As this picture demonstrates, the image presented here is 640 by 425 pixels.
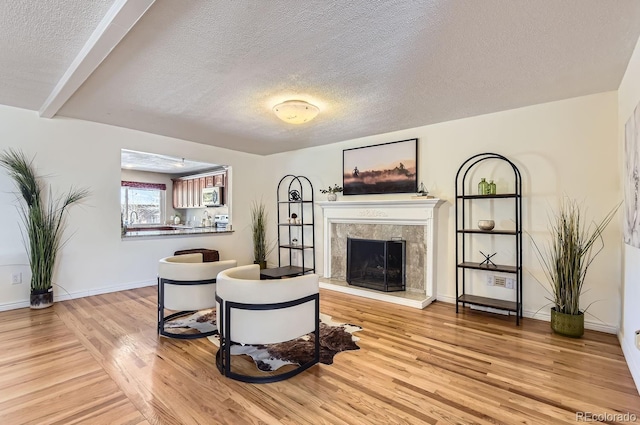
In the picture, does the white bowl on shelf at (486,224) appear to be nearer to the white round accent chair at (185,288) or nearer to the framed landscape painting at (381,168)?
the framed landscape painting at (381,168)

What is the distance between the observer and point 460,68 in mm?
2580

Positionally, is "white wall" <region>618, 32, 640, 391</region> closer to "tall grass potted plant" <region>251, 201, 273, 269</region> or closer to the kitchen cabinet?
"tall grass potted plant" <region>251, 201, 273, 269</region>

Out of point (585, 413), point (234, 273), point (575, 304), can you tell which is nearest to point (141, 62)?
point (234, 273)

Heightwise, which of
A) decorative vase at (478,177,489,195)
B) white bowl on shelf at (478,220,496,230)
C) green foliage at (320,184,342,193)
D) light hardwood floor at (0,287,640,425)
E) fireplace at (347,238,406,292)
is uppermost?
green foliage at (320,184,342,193)

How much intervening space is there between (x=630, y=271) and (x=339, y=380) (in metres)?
2.48

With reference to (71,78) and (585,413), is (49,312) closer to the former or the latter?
(71,78)

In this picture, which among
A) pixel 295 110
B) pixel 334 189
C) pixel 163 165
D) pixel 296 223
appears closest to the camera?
pixel 295 110

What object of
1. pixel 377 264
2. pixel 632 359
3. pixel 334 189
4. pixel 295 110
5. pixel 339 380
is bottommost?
pixel 339 380

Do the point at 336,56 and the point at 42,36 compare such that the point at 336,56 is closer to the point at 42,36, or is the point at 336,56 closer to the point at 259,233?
the point at 42,36

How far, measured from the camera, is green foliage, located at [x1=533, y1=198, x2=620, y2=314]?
117 inches

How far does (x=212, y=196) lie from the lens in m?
7.68

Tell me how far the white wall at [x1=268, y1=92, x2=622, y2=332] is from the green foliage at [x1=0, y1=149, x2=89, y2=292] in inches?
195

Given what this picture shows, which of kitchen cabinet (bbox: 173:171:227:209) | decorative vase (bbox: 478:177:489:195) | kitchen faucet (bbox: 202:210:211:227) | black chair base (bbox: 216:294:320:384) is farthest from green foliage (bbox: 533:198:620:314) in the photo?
kitchen faucet (bbox: 202:210:211:227)

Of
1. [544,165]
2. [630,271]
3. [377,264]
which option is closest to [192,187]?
[377,264]
